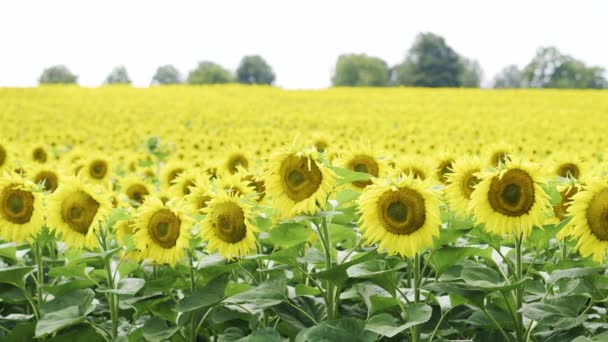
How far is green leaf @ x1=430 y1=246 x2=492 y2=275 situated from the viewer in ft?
9.76

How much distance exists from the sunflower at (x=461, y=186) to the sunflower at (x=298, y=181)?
61 centimetres

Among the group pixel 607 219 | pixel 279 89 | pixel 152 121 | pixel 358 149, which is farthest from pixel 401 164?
pixel 279 89

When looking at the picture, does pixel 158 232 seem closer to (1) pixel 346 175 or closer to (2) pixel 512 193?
(1) pixel 346 175

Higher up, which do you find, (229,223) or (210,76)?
(210,76)

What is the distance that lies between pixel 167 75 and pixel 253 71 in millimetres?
30102

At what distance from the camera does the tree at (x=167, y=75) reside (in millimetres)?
123500

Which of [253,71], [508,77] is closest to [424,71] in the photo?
[253,71]

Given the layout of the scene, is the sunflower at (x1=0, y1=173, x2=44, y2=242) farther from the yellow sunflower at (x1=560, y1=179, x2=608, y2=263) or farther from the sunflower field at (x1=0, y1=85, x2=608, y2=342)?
the yellow sunflower at (x1=560, y1=179, x2=608, y2=263)

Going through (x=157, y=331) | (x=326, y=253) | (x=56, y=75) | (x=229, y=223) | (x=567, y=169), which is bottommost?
(x=157, y=331)

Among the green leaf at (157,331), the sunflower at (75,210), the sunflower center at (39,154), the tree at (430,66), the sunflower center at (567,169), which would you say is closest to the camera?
the green leaf at (157,331)

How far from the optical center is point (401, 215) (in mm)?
2732

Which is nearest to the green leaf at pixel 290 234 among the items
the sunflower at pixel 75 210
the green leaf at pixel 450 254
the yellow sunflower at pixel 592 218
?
the green leaf at pixel 450 254

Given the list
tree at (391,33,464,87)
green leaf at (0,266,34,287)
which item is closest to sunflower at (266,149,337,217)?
green leaf at (0,266,34,287)

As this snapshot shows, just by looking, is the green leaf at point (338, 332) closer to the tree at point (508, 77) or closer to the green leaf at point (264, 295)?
the green leaf at point (264, 295)
